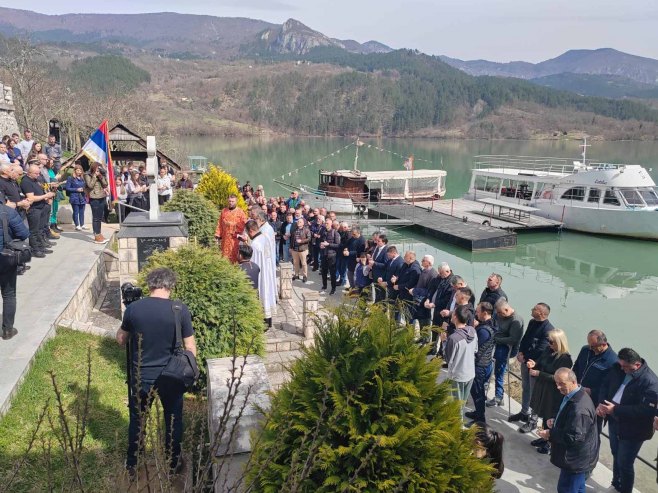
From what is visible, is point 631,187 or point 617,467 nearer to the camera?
point 617,467

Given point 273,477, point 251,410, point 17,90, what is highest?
point 17,90

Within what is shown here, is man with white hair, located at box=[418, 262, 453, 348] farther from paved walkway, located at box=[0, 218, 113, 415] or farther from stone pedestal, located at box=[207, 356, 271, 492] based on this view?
paved walkway, located at box=[0, 218, 113, 415]

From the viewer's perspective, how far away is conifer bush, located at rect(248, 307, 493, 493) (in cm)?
254

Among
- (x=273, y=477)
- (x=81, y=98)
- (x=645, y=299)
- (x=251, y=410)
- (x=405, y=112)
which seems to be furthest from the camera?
(x=405, y=112)

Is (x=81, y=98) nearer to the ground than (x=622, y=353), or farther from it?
farther from it

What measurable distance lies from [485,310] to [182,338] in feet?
11.2

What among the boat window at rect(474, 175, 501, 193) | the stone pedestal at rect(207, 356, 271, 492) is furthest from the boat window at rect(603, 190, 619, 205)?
the stone pedestal at rect(207, 356, 271, 492)

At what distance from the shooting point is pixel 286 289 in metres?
9.39

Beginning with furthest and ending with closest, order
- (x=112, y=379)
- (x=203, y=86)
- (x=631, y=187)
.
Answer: (x=203, y=86), (x=631, y=187), (x=112, y=379)

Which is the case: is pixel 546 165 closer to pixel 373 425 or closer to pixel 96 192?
pixel 96 192

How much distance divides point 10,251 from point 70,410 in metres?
1.78

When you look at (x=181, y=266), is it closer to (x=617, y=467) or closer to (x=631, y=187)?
(x=617, y=467)

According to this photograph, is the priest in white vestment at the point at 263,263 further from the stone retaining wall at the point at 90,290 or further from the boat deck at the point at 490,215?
the boat deck at the point at 490,215

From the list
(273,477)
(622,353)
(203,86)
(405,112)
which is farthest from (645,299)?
(203,86)
